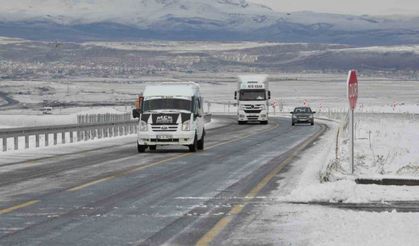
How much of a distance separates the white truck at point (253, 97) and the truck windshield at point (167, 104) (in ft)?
107

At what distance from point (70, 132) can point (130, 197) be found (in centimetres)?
2343

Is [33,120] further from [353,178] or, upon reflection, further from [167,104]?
[353,178]

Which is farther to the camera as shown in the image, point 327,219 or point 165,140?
point 165,140

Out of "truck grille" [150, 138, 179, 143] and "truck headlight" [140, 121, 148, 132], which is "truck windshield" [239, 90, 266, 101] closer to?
"truck headlight" [140, 121, 148, 132]

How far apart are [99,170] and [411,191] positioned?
8.77 m

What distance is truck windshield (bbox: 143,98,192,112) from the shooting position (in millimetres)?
30962

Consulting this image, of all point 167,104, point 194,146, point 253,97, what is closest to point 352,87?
point 194,146

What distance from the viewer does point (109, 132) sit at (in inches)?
1784

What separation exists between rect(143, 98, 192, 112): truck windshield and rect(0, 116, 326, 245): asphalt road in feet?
8.91

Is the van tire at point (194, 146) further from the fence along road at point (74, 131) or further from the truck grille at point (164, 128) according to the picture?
the fence along road at point (74, 131)

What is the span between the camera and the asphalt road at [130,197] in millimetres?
11680

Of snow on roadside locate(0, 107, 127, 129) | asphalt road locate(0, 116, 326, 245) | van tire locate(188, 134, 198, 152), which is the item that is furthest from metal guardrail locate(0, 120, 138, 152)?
snow on roadside locate(0, 107, 127, 129)

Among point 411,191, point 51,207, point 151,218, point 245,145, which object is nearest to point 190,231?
point 151,218

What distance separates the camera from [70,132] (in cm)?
3894
